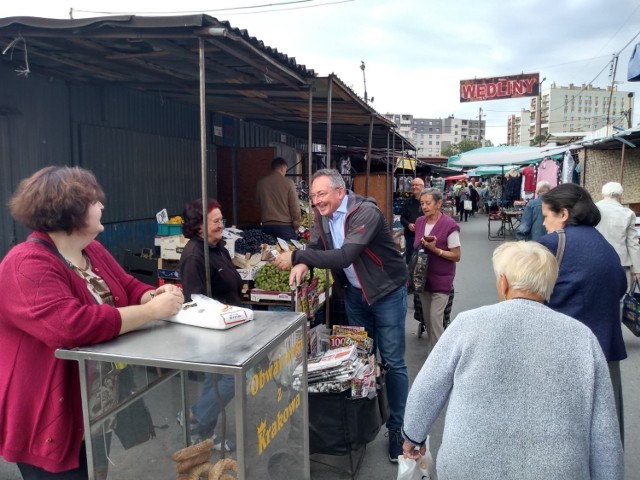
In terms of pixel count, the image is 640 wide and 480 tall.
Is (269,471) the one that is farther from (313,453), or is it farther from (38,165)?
(38,165)

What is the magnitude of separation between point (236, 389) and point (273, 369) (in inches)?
17.8

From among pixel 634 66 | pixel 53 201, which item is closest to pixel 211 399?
pixel 53 201

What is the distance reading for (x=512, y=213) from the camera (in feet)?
53.3

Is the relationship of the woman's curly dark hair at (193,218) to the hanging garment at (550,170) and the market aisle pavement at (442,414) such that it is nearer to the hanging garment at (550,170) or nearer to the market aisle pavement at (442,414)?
the market aisle pavement at (442,414)

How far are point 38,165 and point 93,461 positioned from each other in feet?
14.2

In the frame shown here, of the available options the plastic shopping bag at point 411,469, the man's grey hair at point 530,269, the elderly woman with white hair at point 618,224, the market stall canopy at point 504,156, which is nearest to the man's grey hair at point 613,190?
the elderly woman with white hair at point 618,224

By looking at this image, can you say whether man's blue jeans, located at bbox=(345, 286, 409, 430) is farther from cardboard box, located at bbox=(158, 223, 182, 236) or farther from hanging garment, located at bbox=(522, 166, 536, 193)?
hanging garment, located at bbox=(522, 166, 536, 193)

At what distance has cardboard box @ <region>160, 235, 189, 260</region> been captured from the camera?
5.33 metres

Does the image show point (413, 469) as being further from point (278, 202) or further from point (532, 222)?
point (532, 222)

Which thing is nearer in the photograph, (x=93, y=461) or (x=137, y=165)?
(x=93, y=461)

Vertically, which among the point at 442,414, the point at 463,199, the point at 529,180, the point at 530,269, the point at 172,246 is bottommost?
the point at 442,414

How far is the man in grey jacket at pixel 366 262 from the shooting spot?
10.3ft

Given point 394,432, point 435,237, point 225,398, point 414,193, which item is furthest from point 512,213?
point 225,398

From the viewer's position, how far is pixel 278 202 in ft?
24.5
